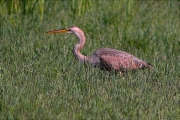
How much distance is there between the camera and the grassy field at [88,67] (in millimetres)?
7859

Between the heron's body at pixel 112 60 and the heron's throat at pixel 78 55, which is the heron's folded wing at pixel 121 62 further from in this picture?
the heron's throat at pixel 78 55

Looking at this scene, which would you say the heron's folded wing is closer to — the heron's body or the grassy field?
the heron's body

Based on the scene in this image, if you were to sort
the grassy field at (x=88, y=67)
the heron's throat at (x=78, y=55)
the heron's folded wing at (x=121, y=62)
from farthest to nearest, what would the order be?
the heron's throat at (x=78, y=55) → the heron's folded wing at (x=121, y=62) → the grassy field at (x=88, y=67)

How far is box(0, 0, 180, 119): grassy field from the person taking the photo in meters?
7.86

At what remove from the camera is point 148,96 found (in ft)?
28.0

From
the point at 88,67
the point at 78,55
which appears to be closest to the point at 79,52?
the point at 78,55

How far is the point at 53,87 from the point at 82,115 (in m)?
1.35

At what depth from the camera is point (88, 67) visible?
9945 mm

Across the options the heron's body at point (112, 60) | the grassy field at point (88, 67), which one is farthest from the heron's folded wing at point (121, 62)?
the grassy field at point (88, 67)

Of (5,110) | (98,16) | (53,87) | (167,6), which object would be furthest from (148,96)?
(167,6)

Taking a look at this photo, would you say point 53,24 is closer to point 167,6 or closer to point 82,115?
point 167,6

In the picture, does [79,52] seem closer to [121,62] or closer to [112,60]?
[112,60]

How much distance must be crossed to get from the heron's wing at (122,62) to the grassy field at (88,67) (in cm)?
21

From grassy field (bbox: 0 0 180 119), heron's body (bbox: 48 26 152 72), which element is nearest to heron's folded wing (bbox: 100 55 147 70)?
heron's body (bbox: 48 26 152 72)
